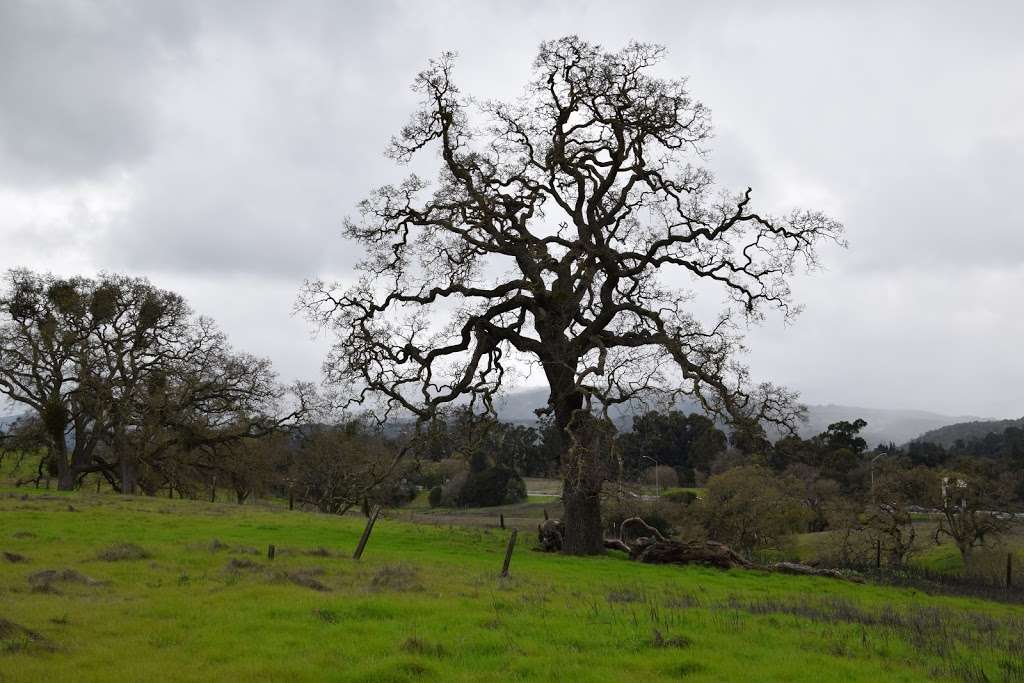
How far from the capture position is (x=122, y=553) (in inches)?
695

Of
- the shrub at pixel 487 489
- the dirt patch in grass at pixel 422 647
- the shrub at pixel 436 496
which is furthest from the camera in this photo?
the shrub at pixel 436 496

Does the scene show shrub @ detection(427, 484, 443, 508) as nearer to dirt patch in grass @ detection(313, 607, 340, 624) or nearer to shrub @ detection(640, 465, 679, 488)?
shrub @ detection(640, 465, 679, 488)

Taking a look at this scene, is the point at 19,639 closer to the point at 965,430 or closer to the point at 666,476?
the point at 666,476

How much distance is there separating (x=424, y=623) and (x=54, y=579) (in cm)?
750

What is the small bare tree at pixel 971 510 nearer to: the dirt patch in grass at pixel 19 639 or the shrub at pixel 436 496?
the dirt patch in grass at pixel 19 639

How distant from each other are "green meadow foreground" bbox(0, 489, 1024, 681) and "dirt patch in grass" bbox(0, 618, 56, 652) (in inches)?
1.1

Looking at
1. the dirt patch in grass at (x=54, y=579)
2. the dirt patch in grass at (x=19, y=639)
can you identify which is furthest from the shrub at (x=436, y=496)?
the dirt patch in grass at (x=19, y=639)

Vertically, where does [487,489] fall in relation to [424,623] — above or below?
below

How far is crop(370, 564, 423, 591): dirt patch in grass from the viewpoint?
48.4 ft

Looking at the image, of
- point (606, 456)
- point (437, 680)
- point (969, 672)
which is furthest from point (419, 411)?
point (969, 672)

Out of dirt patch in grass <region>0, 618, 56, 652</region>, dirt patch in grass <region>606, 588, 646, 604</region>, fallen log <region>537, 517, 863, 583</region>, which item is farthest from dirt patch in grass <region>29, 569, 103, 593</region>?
fallen log <region>537, 517, 863, 583</region>

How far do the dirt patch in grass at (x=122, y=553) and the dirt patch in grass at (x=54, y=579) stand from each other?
3018 mm

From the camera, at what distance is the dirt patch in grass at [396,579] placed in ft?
48.4

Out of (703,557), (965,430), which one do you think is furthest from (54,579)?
(965,430)
